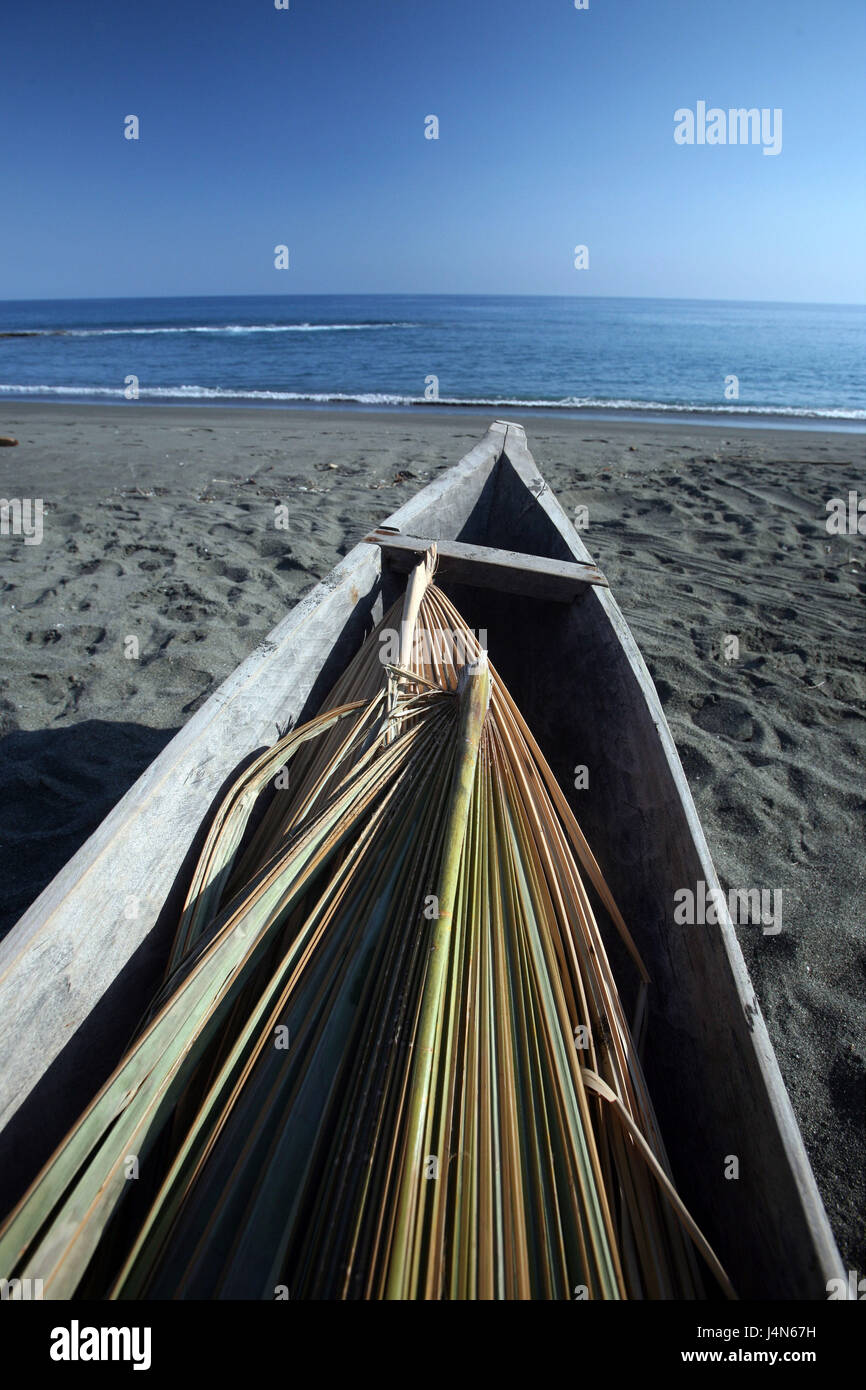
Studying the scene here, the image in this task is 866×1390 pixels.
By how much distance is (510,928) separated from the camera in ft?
3.80

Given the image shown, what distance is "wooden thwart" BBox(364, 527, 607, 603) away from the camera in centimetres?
221

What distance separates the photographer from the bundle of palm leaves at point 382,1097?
30.8 inches

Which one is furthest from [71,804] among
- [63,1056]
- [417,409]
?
[417,409]

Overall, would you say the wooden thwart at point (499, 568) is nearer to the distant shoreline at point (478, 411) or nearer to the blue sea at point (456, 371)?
the distant shoreline at point (478, 411)

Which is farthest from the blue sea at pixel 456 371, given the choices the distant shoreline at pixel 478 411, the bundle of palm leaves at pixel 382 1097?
the bundle of palm leaves at pixel 382 1097

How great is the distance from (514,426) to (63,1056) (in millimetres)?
3483

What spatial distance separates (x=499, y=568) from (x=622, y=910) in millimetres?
1162

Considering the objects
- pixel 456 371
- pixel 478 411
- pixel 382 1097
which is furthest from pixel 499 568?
pixel 456 371

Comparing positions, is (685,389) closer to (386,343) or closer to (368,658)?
(386,343)

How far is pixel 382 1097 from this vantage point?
0.89m

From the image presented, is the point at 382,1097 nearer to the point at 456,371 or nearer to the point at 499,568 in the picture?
the point at 499,568

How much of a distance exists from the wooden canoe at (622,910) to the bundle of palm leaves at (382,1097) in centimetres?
9

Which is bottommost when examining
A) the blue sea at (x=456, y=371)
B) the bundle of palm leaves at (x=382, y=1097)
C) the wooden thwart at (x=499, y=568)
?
the bundle of palm leaves at (x=382, y=1097)

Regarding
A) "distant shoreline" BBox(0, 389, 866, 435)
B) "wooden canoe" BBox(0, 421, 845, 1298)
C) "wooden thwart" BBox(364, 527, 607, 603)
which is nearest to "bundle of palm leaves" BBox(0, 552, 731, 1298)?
"wooden canoe" BBox(0, 421, 845, 1298)
